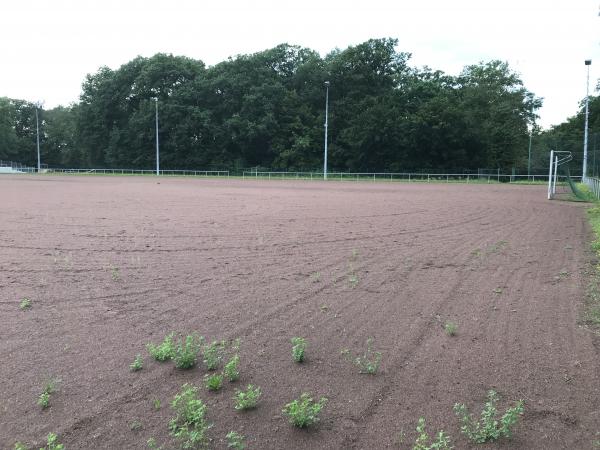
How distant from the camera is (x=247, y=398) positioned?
3.71m

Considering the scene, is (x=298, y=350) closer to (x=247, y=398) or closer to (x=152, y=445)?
(x=247, y=398)

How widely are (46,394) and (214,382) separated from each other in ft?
4.35

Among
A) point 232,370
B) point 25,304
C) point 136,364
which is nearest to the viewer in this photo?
point 232,370

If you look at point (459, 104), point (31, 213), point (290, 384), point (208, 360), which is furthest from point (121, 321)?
point (459, 104)

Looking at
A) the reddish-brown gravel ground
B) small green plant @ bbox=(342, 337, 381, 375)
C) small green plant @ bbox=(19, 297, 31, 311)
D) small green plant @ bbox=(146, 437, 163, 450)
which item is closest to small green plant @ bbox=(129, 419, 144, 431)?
the reddish-brown gravel ground

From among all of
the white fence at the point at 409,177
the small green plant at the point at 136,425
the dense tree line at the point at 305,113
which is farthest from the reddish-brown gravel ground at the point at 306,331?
the dense tree line at the point at 305,113

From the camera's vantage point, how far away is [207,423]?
3453 millimetres

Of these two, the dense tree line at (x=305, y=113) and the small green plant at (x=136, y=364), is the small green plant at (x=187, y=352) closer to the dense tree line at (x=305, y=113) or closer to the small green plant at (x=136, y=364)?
the small green plant at (x=136, y=364)

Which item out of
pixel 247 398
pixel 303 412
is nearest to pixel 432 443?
pixel 303 412

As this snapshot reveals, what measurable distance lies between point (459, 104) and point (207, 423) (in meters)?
65.1

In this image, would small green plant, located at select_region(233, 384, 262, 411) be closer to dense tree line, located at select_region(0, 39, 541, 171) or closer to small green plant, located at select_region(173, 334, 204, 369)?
small green plant, located at select_region(173, 334, 204, 369)

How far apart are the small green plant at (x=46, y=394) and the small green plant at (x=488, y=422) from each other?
315 centimetres

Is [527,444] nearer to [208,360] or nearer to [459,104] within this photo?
[208,360]

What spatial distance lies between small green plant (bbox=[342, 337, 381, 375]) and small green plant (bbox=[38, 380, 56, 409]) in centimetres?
255
